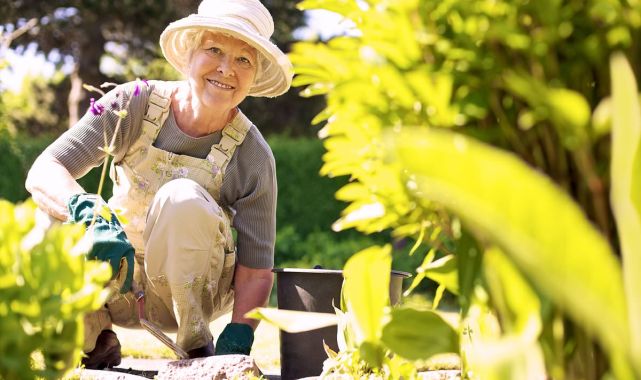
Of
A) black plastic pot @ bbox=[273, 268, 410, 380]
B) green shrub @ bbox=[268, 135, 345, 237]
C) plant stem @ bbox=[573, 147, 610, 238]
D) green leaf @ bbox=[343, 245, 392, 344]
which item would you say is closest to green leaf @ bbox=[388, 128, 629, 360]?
plant stem @ bbox=[573, 147, 610, 238]

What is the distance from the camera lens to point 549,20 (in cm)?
116

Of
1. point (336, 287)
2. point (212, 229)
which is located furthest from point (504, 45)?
point (212, 229)

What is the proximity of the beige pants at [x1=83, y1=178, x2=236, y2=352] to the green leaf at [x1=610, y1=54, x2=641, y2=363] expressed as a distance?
2.18 m

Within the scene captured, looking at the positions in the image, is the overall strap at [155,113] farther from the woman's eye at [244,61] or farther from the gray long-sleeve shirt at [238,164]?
the woman's eye at [244,61]

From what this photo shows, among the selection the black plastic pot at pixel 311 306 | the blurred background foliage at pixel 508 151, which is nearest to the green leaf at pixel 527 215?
the blurred background foliage at pixel 508 151

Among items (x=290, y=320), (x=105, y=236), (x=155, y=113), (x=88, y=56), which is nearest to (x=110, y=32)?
(x=88, y=56)

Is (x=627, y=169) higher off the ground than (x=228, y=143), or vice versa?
(x=627, y=169)

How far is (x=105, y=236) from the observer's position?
2514mm

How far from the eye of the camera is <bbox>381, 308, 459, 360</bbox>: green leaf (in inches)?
53.9

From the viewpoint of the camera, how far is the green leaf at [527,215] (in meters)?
0.94

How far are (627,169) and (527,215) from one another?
180 millimetres

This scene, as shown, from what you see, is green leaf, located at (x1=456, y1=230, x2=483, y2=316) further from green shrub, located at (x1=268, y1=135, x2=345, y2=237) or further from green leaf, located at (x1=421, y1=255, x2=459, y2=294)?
green shrub, located at (x1=268, y1=135, x2=345, y2=237)

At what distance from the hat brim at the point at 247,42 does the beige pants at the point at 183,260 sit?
0.63 metres

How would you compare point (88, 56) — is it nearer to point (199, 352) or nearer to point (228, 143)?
point (228, 143)
